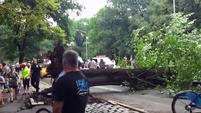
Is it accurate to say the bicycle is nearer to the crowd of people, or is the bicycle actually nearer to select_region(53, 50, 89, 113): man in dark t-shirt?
select_region(53, 50, 89, 113): man in dark t-shirt

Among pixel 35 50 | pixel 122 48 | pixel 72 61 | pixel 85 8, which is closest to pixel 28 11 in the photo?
pixel 72 61

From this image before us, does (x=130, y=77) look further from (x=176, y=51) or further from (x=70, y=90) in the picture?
(x=70, y=90)

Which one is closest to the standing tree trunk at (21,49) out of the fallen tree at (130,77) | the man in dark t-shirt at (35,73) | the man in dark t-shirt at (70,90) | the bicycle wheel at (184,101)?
the man in dark t-shirt at (35,73)

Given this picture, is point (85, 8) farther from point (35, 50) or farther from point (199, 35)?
point (199, 35)

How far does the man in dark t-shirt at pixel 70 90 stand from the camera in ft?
13.5

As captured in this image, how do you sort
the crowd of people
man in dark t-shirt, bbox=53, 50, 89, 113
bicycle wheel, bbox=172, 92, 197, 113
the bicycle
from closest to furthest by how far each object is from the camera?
1. man in dark t-shirt, bbox=53, 50, 89, 113
2. the bicycle
3. bicycle wheel, bbox=172, 92, 197, 113
4. the crowd of people

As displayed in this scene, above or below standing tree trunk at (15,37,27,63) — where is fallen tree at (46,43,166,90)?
below

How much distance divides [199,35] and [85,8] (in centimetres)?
2693

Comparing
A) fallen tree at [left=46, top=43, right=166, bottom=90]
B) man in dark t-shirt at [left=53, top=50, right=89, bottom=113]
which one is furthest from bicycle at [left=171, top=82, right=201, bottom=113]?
fallen tree at [left=46, top=43, right=166, bottom=90]

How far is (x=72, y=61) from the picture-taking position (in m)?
4.32

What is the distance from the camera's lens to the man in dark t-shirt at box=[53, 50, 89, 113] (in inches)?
162

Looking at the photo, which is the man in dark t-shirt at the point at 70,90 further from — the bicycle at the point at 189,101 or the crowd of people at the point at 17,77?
the crowd of people at the point at 17,77

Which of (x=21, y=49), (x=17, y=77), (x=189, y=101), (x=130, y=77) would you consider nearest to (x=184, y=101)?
(x=189, y=101)

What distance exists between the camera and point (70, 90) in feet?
13.6
